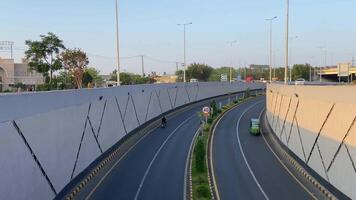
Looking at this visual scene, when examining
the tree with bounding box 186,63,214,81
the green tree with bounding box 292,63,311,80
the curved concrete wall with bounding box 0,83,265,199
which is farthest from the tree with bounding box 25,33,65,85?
the green tree with bounding box 292,63,311,80

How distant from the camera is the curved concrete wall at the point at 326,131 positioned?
2556 cm

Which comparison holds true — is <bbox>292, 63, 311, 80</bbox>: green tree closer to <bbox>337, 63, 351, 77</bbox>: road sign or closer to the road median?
<bbox>337, 63, 351, 77</bbox>: road sign

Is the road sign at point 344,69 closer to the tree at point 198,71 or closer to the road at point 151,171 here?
the road at point 151,171

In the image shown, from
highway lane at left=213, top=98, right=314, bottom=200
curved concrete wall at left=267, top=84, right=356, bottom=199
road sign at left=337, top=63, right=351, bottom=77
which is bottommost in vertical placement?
highway lane at left=213, top=98, right=314, bottom=200

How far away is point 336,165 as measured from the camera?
27484 mm

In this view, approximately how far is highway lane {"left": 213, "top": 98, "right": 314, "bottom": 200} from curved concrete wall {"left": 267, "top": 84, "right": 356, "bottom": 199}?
2.16 meters

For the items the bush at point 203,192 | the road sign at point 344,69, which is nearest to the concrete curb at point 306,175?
the bush at point 203,192

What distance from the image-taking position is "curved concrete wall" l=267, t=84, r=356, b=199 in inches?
1006

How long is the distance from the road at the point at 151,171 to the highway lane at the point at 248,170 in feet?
9.65

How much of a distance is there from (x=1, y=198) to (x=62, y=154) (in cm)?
971

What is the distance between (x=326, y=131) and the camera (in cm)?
2994

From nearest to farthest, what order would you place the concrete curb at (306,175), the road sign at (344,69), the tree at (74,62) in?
the concrete curb at (306,175) → the road sign at (344,69) → the tree at (74,62)

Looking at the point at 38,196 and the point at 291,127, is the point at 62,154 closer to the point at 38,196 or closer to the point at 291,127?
the point at 38,196

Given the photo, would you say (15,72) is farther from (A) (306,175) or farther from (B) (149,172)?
(A) (306,175)
